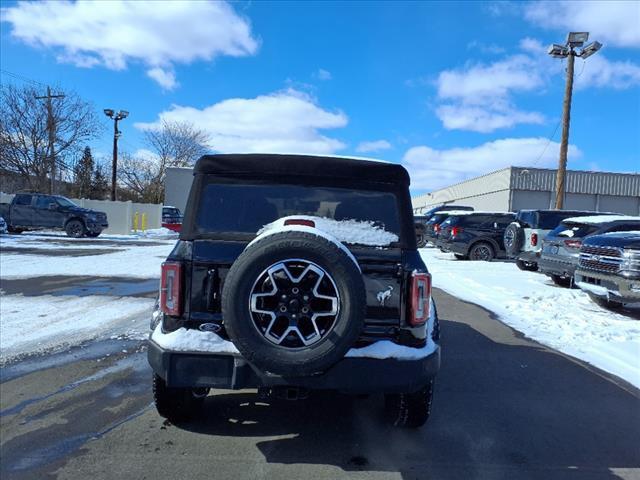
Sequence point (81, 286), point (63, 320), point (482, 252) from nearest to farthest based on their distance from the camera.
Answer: point (63, 320)
point (81, 286)
point (482, 252)

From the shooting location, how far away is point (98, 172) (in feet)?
188

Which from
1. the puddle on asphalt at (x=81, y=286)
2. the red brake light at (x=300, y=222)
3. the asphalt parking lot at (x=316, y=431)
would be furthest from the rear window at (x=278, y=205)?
the puddle on asphalt at (x=81, y=286)

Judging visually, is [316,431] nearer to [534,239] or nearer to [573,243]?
[573,243]

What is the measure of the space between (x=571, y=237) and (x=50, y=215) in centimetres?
2228

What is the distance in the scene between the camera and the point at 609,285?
761 cm

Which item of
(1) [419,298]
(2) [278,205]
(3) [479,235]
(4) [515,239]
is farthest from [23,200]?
(1) [419,298]

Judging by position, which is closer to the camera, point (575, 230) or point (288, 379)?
point (288, 379)

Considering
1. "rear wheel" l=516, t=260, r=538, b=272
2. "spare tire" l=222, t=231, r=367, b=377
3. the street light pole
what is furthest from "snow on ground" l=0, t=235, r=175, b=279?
the street light pole

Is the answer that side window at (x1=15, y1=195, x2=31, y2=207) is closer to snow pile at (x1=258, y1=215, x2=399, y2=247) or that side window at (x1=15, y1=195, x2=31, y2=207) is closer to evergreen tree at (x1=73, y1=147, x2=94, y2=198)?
evergreen tree at (x1=73, y1=147, x2=94, y2=198)

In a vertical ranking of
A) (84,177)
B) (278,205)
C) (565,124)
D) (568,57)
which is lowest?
(278,205)

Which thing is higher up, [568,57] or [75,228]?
[568,57]

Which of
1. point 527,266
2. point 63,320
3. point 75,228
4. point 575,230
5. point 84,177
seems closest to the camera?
point 63,320

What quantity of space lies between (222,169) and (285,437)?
76.0 inches

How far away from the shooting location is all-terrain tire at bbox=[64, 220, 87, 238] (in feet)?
77.2
